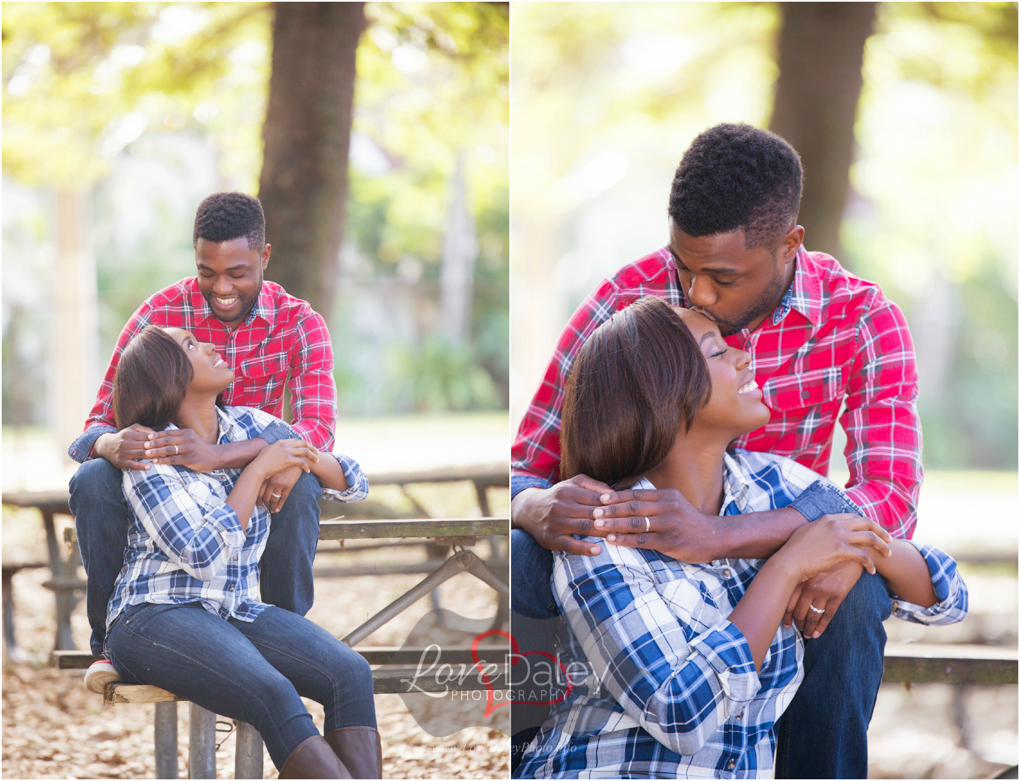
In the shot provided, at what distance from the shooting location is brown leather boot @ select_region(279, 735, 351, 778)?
1.94 metres

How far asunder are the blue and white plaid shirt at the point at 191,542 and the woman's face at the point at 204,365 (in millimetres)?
70

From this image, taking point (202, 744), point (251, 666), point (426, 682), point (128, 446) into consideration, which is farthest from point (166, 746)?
point (128, 446)

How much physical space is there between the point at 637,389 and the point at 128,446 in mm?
1241

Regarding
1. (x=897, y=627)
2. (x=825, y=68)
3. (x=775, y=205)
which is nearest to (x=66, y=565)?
(x=775, y=205)

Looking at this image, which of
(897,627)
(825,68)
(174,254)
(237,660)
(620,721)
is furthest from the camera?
(897,627)

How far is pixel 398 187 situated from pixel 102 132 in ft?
2.55

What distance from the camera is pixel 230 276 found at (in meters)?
2.07

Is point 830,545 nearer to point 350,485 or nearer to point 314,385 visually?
point 350,485

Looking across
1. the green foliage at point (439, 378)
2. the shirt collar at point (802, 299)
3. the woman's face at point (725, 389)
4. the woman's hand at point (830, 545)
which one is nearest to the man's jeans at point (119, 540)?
the green foliage at point (439, 378)

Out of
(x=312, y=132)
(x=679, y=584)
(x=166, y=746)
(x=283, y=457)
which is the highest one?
(x=312, y=132)

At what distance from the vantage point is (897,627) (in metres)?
3.29

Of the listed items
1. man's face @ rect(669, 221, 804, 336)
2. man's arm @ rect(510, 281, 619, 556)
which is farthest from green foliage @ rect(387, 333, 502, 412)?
man's face @ rect(669, 221, 804, 336)

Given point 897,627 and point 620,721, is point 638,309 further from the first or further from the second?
point 897,627

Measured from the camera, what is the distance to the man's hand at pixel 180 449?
198cm
